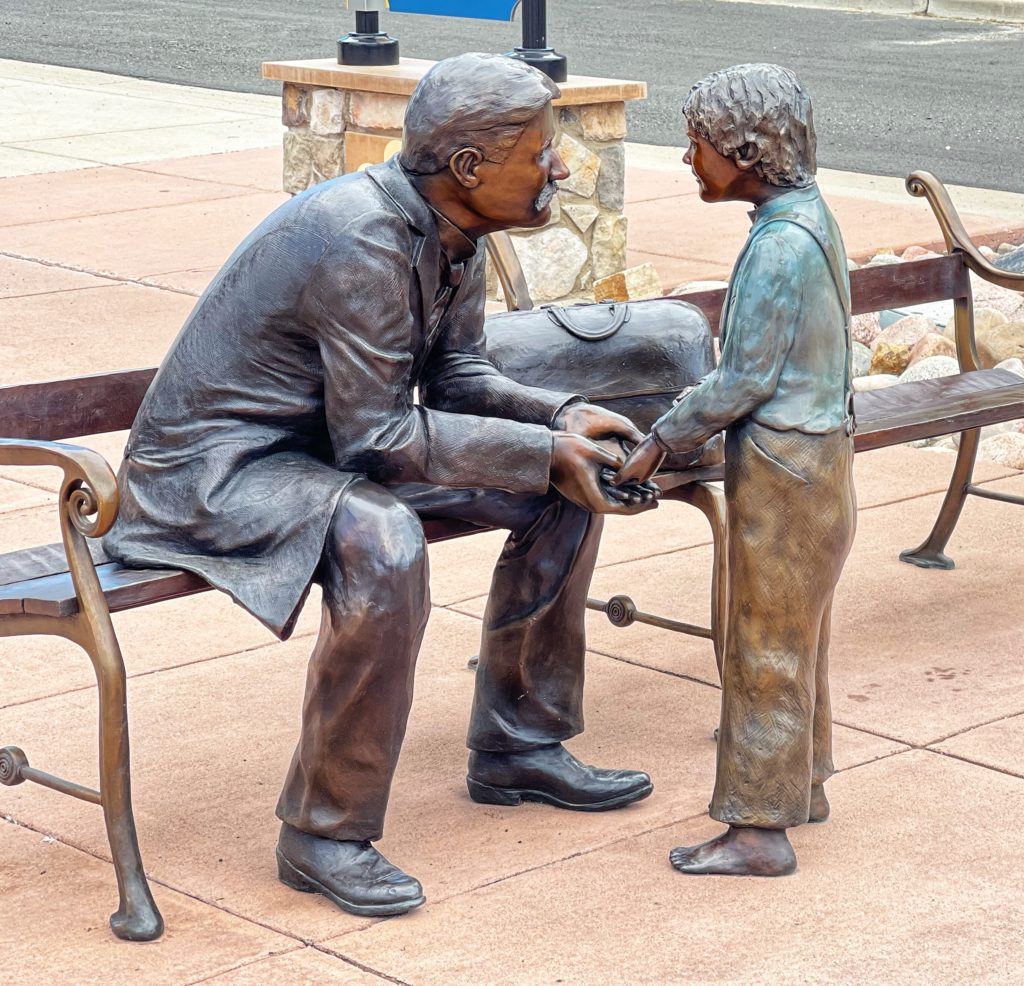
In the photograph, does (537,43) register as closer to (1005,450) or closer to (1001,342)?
(1001,342)

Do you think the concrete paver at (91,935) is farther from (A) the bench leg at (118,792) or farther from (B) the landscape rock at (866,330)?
(B) the landscape rock at (866,330)

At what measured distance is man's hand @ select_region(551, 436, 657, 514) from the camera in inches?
143

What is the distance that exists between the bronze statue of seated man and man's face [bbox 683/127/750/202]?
26 centimetres

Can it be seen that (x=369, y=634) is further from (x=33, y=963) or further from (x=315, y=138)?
(x=315, y=138)

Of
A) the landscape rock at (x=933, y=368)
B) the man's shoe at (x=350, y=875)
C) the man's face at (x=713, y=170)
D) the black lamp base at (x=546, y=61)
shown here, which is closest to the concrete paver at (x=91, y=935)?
the man's shoe at (x=350, y=875)

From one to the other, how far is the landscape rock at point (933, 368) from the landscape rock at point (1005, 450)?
15.0 inches

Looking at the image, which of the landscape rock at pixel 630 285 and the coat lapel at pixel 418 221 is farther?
the landscape rock at pixel 630 285

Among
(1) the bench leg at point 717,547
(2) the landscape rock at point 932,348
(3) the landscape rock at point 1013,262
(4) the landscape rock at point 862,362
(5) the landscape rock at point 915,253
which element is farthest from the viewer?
(5) the landscape rock at point 915,253

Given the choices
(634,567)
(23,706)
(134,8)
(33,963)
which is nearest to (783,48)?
(134,8)

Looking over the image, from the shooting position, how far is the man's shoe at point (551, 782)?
13.3ft

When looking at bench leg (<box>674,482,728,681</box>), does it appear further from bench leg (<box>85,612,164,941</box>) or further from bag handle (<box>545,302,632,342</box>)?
bench leg (<box>85,612,164,941</box>)

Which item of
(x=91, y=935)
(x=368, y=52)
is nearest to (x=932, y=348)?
(x=368, y=52)

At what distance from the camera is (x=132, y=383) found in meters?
4.19

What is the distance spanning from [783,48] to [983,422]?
14.1 meters
